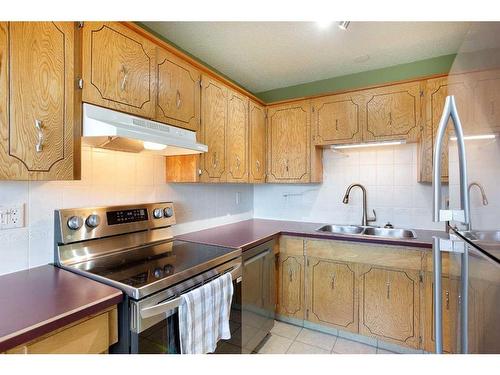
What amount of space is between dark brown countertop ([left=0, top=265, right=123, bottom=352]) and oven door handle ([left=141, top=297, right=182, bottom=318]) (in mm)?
112

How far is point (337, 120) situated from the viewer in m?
2.38

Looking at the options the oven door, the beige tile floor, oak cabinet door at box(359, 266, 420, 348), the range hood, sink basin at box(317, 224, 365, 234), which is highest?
the range hood

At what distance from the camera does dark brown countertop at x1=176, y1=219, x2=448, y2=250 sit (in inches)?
72.8

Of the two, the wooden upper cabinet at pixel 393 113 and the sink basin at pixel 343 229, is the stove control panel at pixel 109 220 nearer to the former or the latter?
the sink basin at pixel 343 229

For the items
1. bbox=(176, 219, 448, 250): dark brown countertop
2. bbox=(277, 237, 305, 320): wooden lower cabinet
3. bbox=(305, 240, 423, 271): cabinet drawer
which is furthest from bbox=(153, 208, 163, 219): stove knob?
bbox=(305, 240, 423, 271): cabinet drawer

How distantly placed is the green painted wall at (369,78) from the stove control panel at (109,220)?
1.84 m

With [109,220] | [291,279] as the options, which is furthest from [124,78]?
[291,279]

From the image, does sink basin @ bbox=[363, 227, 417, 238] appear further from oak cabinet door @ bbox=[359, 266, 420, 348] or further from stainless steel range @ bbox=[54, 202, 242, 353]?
stainless steel range @ bbox=[54, 202, 242, 353]

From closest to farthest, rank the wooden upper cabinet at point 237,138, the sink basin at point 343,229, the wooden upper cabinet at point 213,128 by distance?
the wooden upper cabinet at point 213,128 < the wooden upper cabinet at point 237,138 < the sink basin at point 343,229

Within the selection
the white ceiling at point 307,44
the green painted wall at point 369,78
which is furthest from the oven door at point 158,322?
the green painted wall at point 369,78

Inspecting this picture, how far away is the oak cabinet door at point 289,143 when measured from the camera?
8.36 feet
